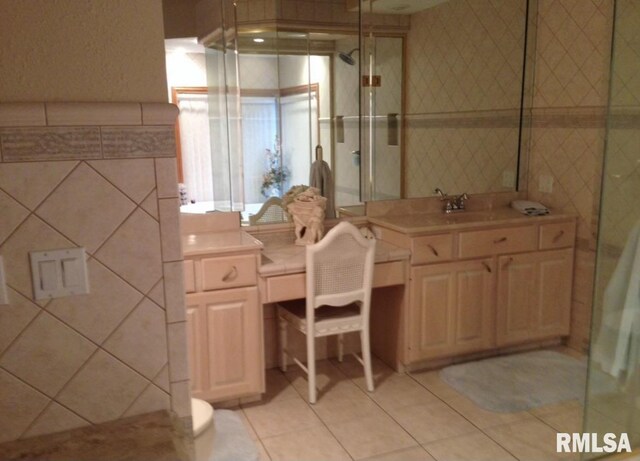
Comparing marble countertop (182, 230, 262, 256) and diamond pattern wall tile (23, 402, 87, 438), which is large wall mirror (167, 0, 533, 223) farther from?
Result: diamond pattern wall tile (23, 402, 87, 438)

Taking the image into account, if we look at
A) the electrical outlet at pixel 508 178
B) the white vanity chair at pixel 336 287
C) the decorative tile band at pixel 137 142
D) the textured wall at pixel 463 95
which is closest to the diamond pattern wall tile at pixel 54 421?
the decorative tile band at pixel 137 142

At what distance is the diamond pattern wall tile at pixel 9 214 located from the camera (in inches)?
45.3

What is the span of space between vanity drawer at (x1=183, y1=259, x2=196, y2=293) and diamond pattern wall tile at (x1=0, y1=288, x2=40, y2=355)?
4.78 feet

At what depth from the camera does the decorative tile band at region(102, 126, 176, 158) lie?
1.21 metres

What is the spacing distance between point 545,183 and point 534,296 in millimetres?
784

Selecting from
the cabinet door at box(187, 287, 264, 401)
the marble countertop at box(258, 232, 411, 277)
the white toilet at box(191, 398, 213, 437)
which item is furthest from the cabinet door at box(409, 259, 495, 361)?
the white toilet at box(191, 398, 213, 437)

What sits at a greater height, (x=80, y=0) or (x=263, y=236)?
(x=80, y=0)

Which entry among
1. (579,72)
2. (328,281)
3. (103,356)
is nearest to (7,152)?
(103,356)

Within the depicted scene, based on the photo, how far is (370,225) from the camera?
3.47 m

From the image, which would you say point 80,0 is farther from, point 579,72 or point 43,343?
point 579,72

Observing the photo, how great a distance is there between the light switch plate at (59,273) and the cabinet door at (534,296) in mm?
2626

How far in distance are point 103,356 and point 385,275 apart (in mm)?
2010

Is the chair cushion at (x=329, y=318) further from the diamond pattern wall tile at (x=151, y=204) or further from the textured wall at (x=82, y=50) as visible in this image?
the textured wall at (x=82, y=50)

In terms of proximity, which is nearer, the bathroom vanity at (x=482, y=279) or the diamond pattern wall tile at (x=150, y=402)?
the diamond pattern wall tile at (x=150, y=402)
